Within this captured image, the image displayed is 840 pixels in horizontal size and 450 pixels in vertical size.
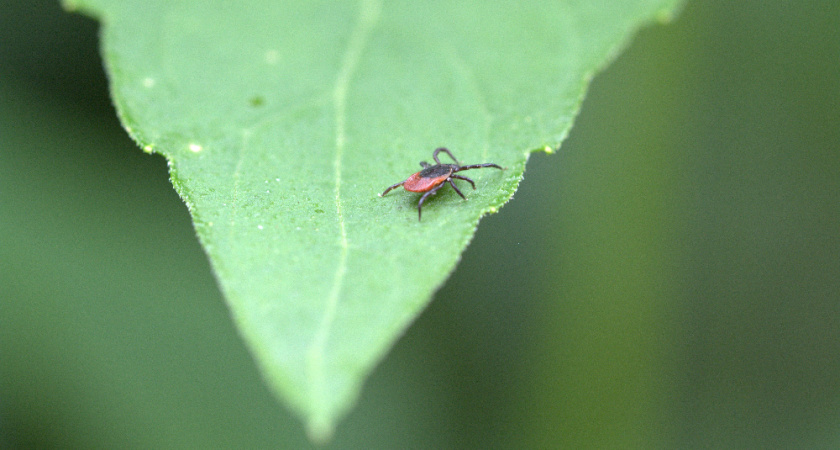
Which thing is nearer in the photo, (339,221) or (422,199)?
(339,221)

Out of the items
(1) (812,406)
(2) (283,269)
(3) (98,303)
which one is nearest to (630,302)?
(1) (812,406)

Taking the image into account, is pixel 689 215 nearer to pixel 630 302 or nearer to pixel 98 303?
pixel 630 302

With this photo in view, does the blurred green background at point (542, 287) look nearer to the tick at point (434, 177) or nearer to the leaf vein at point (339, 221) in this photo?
the tick at point (434, 177)

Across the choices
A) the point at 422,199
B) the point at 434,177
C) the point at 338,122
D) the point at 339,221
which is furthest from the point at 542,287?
the point at 339,221

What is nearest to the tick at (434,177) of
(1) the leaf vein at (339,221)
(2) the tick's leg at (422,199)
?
(2) the tick's leg at (422,199)

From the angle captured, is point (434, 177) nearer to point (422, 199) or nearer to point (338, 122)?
point (422, 199)
